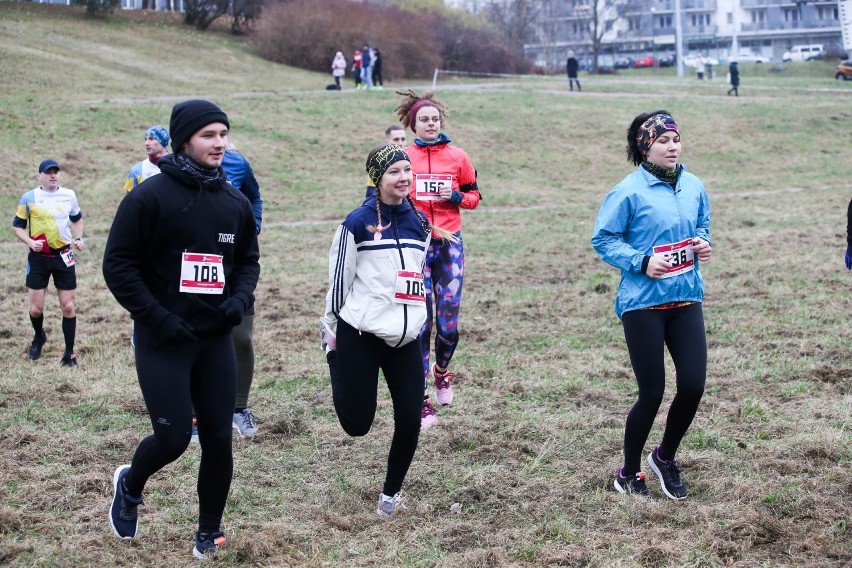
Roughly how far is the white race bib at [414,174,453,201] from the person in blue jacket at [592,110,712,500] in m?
1.76

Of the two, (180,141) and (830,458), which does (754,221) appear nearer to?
(830,458)

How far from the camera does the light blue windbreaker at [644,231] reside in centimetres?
521

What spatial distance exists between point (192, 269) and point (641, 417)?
2589 mm

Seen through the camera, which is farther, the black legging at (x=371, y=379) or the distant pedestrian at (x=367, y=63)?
the distant pedestrian at (x=367, y=63)

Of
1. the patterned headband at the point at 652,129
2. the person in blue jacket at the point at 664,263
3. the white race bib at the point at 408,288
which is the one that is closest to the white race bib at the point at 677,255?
the person in blue jacket at the point at 664,263

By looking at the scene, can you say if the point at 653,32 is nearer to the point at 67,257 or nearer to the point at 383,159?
the point at 67,257

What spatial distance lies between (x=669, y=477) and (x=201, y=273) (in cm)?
286

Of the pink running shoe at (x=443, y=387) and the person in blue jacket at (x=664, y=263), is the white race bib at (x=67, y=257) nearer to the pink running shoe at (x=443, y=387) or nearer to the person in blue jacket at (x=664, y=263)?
the pink running shoe at (x=443, y=387)

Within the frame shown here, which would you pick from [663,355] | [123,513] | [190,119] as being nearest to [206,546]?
[123,513]

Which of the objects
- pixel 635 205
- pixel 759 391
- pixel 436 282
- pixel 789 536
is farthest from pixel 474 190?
pixel 789 536

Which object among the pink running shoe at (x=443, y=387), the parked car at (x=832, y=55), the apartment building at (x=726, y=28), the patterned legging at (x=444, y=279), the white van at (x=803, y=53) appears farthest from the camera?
the apartment building at (x=726, y=28)

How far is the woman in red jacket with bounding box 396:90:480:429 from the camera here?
6.87 metres

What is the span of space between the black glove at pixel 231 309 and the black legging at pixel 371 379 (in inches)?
29.8

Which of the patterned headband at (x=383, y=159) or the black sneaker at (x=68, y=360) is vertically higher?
the patterned headband at (x=383, y=159)
